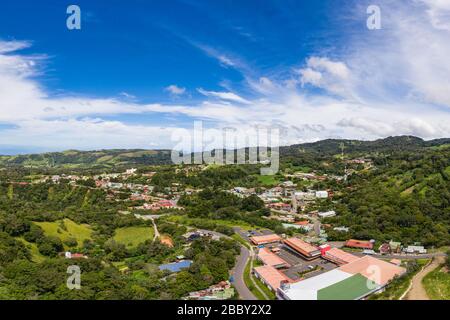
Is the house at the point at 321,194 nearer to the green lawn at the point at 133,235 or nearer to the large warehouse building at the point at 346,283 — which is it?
the green lawn at the point at 133,235

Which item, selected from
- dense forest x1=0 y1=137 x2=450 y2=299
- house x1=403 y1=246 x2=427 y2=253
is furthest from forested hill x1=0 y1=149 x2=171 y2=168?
house x1=403 y1=246 x2=427 y2=253

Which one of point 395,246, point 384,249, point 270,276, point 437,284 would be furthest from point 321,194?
point 270,276

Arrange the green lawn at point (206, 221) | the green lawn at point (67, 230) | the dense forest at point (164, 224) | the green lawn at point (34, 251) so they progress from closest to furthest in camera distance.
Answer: the dense forest at point (164, 224), the green lawn at point (34, 251), the green lawn at point (67, 230), the green lawn at point (206, 221)

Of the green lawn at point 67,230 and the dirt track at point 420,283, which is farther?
the green lawn at point 67,230

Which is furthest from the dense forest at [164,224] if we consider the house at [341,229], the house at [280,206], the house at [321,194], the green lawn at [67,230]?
the house at [280,206]

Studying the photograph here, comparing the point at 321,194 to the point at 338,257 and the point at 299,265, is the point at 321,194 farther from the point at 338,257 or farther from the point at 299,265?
the point at 299,265
